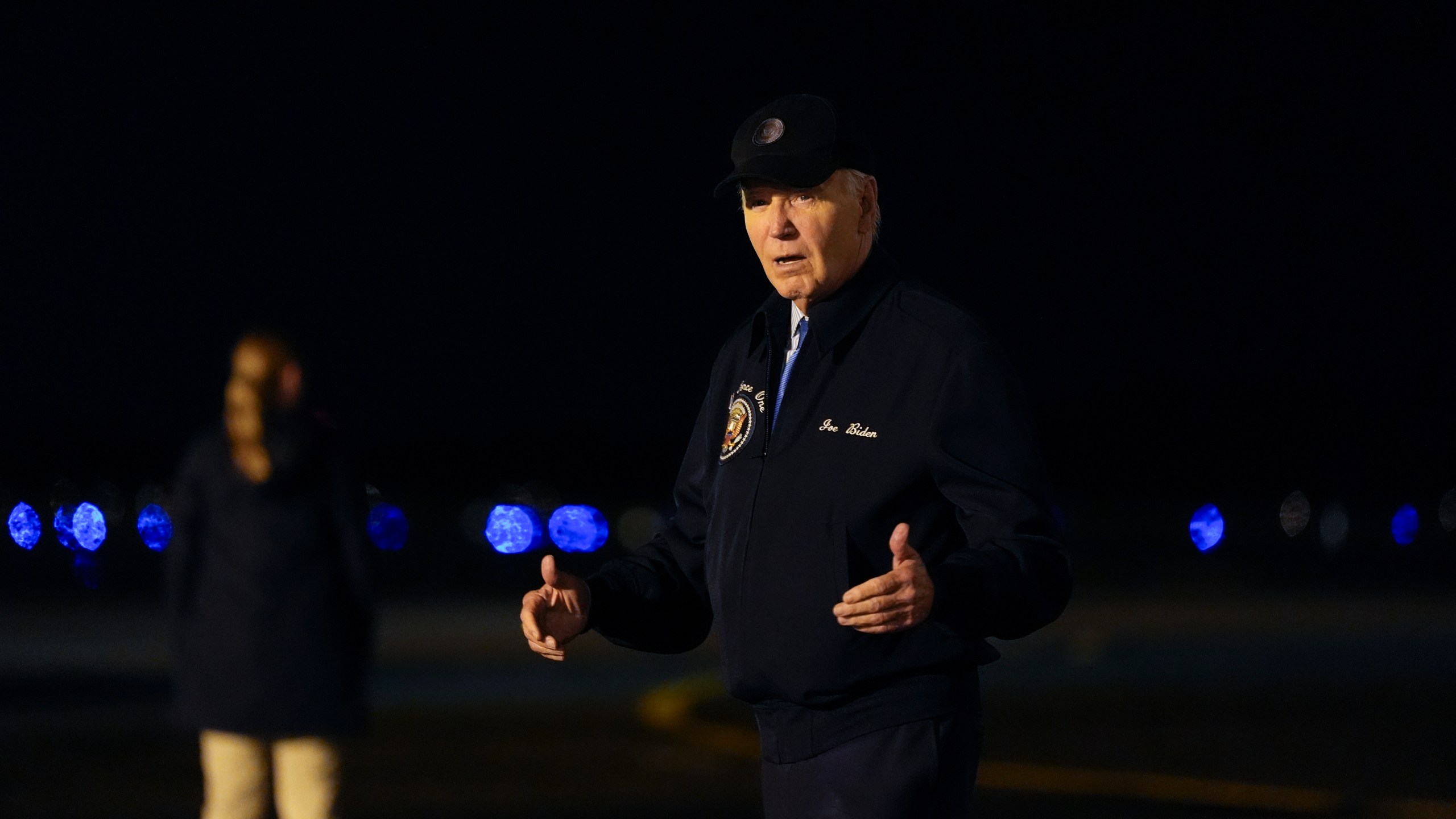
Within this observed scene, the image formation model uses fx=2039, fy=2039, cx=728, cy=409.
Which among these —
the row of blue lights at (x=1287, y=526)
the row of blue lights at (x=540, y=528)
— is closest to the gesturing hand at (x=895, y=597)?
the row of blue lights at (x=540, y=528)

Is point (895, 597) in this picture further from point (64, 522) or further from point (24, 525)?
point (64, 522)

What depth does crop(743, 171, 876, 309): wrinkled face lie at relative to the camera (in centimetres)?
389

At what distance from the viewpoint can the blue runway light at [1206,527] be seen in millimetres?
54406

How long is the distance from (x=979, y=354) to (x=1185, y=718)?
10713 mm

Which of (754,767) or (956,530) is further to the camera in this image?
(754,767)

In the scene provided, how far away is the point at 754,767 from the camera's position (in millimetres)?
11336

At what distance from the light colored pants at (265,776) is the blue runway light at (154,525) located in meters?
55.6

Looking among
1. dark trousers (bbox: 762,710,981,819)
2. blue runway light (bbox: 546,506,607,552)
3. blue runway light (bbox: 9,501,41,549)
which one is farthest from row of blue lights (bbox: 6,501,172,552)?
dark trousers (bbox: 762,710,981,819)

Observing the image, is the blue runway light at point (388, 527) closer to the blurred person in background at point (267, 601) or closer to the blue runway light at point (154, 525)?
the blue runway light at point (154, 525)

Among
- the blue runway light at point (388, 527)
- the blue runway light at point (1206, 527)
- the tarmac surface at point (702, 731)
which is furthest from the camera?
the blue runway light at point (1206, 527)

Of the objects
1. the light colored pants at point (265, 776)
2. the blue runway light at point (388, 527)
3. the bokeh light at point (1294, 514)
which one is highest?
the light colored pants at point (265, 776)

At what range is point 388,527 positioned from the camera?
49.9 metres

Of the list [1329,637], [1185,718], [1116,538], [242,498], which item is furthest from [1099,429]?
[242,498]

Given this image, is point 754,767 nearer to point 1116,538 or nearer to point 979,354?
point 979,354
